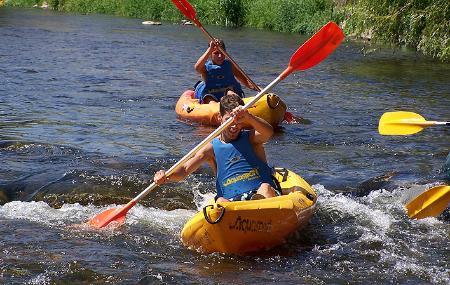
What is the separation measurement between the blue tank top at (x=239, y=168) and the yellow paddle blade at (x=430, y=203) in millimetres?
1082

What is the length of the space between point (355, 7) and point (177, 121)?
808cm

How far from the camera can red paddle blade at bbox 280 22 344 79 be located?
580 centimetres

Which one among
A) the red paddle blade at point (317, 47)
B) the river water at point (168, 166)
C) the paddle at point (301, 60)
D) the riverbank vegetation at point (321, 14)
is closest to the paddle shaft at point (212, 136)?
the paddle at point (301, 60)

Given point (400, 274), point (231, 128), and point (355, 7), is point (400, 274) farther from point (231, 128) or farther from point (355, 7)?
point (355, 7)

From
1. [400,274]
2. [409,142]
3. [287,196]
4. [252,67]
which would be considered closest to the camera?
[400,274]

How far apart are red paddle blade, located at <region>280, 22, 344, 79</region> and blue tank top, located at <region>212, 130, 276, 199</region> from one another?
679mm

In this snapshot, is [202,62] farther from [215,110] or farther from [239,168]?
[239,168]

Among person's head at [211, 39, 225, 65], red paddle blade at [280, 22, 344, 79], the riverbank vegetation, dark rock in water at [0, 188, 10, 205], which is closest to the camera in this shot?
red paddle blade at [280, 22, 344, 79]

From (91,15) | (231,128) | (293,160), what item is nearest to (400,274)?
(231,128)

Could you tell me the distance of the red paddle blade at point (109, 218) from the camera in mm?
5672

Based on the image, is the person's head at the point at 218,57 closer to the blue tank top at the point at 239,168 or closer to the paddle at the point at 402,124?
the paddle at the point at 402,124

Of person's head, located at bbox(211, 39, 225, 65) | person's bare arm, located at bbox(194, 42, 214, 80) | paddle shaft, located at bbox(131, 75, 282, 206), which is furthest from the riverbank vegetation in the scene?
paddle shaft, located at bbox(131, 75, 282, 206)

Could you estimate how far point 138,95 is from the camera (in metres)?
12.6

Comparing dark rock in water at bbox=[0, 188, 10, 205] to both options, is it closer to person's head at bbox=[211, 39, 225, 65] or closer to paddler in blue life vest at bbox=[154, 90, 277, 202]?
paddler in blue life vest at bbox=[154, 90, 277, 202]
